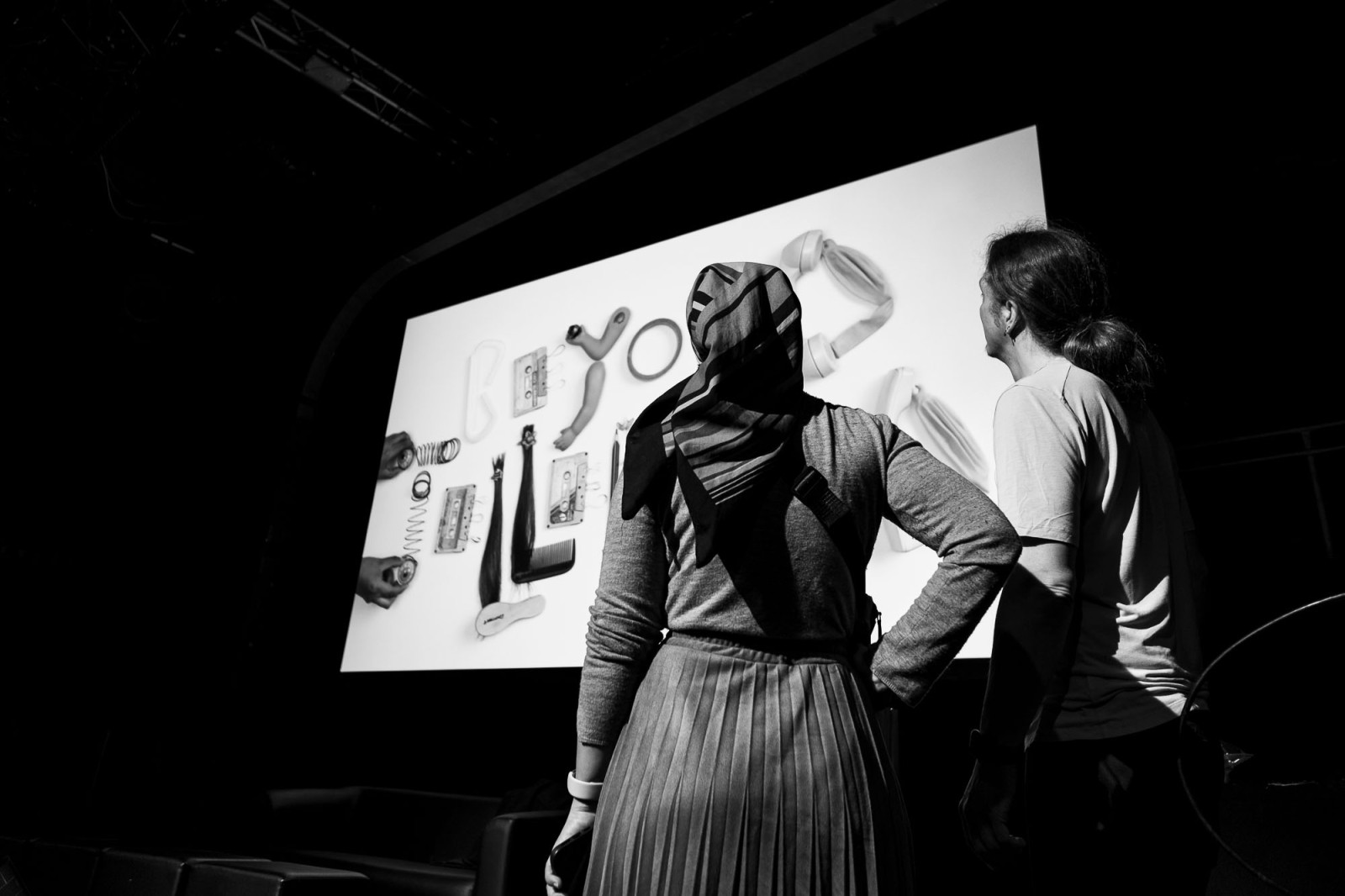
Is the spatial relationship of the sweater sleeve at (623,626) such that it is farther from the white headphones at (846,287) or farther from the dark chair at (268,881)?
the white headphones at (846,287)

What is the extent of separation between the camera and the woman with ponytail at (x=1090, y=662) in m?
1.02

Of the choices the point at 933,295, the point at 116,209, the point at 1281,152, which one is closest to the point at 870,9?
the point at 933,295

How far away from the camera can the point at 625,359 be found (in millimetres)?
3152

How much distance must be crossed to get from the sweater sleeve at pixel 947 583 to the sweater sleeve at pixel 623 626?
0.25 m

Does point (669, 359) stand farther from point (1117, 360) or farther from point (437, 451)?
point (1117, 360)

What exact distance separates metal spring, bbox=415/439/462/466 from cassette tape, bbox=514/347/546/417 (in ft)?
1.12

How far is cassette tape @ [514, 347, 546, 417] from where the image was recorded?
3.40m

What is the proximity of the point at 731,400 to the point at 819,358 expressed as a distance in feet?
5.60

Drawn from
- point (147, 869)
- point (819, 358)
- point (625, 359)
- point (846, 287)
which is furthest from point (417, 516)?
point (846, 287)

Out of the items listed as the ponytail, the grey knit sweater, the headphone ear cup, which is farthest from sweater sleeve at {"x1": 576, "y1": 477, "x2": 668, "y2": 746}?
the headphone ear cup

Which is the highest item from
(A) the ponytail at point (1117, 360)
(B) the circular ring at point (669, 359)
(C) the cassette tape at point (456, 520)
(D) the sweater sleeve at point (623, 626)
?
(B) the circular ring at point (669, 359)

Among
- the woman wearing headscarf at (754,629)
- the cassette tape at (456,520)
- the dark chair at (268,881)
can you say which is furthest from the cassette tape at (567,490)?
the woman wearing headscarf at (754,629)

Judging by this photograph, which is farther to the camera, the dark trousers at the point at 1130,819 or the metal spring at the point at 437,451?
the metal spring at the point at 437,451

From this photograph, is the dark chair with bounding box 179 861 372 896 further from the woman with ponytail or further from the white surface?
the woman with ponytail
